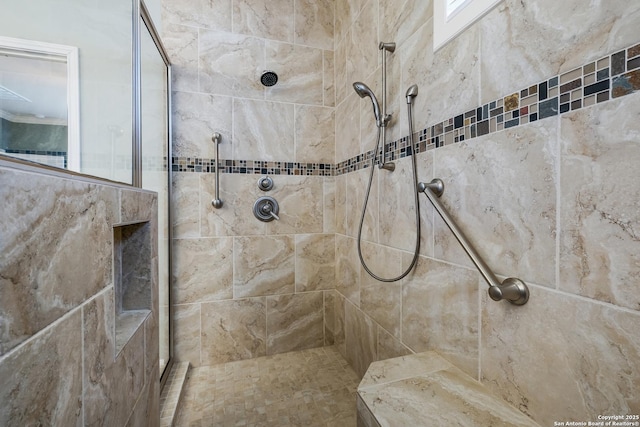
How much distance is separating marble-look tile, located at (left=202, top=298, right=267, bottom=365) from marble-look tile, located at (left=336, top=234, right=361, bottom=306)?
A: 554 mm

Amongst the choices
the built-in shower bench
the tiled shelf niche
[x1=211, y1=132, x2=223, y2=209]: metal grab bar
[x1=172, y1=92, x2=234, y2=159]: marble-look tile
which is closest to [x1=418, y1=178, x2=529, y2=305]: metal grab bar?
the built-in shower bench

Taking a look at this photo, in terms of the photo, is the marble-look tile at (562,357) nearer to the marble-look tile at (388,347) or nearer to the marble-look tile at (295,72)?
the marble-look tile at (388,347)

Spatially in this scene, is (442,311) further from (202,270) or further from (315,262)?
(202,270)

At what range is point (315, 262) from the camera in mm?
1979

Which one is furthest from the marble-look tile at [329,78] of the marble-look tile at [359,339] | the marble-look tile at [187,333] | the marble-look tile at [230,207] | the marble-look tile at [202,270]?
the marble-look tile at [187,333]

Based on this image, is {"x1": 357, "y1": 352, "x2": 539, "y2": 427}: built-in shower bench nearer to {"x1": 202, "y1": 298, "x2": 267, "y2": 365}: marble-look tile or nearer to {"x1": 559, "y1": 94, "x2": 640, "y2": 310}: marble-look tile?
{"x1": 559, "y1": 94, "x2": 640, "y2": 310}: marble-look tile

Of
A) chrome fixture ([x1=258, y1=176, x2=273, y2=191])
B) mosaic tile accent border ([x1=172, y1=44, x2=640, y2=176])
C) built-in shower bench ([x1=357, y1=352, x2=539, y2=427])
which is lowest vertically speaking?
built-in shower bench ([x1=357, y1=352, x2=539, y2=427])

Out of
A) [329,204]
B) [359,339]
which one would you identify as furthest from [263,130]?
[359,339]

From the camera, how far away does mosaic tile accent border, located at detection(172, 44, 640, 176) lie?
0.54 metres

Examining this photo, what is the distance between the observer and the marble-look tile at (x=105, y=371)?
2.06ft

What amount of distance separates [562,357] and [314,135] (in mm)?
1704

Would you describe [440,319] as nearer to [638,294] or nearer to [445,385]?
[445,385]

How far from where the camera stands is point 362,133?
163 cm

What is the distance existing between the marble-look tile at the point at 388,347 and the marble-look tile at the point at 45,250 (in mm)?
1151
